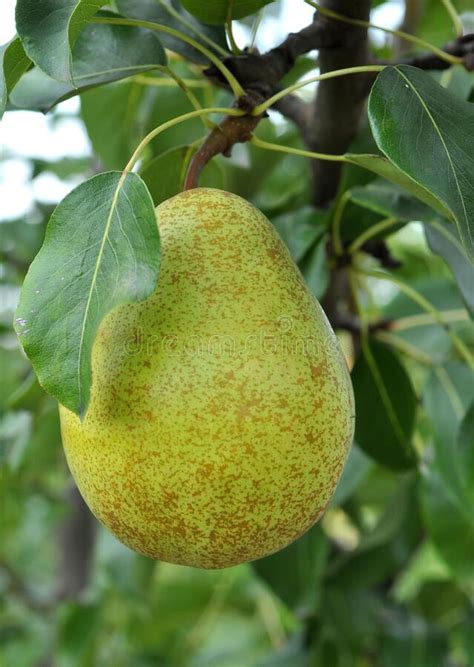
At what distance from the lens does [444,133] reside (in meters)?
0.73

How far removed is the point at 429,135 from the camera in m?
0.72

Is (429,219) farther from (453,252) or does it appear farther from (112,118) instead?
(112,118)

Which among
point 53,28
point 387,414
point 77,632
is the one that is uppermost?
point 53,28

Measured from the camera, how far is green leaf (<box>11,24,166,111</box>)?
866 mm

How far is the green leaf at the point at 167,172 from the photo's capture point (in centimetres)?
92

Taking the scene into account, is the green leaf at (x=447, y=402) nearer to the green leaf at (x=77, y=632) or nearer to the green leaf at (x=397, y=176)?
the green leaf at (x=397, y=176)

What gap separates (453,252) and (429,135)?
0.27 metres

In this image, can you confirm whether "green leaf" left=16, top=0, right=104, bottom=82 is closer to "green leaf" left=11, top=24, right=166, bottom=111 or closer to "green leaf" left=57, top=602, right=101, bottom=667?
"green leaf" left=11, top=24, right=166, bottom=111

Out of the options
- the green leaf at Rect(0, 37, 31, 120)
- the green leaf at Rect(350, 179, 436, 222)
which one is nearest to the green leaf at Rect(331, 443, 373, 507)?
the green leaf at Rect(350, 179, 436, 222)

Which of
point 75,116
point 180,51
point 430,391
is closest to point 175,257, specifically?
point 180,51

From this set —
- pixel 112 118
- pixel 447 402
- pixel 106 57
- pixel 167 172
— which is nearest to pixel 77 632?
pixel 447 402

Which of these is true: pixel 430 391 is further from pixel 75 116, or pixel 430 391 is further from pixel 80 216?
pixel 75 116

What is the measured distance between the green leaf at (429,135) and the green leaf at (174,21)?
24cm

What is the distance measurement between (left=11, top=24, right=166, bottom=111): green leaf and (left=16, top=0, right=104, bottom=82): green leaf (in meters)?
0.14
